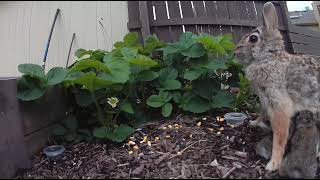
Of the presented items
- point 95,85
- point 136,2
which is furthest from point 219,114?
point 136,2

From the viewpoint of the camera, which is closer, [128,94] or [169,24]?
[128,94]

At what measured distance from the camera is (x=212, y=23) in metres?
5.34

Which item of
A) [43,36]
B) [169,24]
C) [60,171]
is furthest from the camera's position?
[43,36]

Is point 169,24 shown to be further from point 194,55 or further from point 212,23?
point 194,55

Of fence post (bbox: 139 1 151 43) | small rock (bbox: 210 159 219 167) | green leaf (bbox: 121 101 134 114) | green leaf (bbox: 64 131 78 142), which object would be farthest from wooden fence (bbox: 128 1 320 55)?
small rock (bbox: 210 159 219 167)

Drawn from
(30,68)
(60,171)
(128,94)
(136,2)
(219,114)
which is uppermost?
(136,2)

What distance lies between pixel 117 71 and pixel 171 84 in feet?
1.77

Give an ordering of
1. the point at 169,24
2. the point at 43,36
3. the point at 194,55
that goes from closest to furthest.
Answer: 1. the point at 194,55
2. the point at 169,24
3. the point at 43,36

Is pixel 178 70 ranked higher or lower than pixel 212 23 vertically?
lower

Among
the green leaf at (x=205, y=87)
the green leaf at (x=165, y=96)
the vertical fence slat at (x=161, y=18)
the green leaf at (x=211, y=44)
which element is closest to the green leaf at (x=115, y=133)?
the green leaf at (x=165, y=96)

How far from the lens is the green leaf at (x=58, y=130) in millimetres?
2941

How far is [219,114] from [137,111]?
64 cm

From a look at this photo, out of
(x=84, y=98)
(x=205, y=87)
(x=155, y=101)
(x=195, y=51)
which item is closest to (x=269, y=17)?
(x=195, y=51)

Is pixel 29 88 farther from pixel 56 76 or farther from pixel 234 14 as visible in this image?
pixel 234 14
